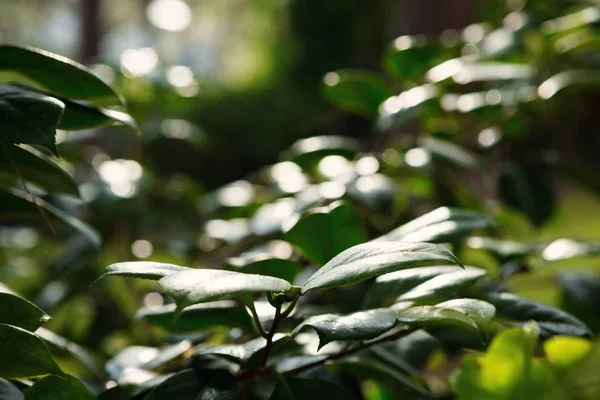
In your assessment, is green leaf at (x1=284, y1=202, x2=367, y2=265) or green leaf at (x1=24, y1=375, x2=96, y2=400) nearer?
green leaf at (x1=24, y1=375, x2=96, y2=400)

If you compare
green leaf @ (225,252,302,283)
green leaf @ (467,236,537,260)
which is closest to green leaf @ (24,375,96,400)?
green leaf @ (225,252,302,283)

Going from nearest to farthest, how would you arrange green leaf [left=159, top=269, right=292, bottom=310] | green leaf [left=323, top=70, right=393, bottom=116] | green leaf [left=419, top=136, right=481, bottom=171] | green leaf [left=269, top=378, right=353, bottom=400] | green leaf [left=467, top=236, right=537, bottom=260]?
green leaf [left=159, top=269, right=292, bottom=310]
green leaf [left=269, top=378, right=353, bottom=400]
green leaf [left=467, top=236, right=537, bottom=260]
green leaf [left=419, top=136, right=481, bottom=171]
green leaf [left=323, top=70, right=393, bottom=116]

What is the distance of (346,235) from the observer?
416mm

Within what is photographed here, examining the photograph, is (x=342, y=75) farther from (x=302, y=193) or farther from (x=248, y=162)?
(x=248, y=162)

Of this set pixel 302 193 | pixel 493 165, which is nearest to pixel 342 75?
pixel 302 193

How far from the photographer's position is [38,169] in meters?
0.43

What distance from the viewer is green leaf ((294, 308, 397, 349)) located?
28 centimetres

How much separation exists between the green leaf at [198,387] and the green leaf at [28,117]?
0.14m

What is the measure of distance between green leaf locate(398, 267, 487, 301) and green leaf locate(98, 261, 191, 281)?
15 cm

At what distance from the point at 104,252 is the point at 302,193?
0.41 metres

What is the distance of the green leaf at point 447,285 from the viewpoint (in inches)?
13.5

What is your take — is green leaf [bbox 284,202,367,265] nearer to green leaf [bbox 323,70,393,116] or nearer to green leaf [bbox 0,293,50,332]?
green leaf [bbox 0,293,50,332]

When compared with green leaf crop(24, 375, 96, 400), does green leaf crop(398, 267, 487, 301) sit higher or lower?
higher

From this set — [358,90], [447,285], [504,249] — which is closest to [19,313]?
[447,285]
